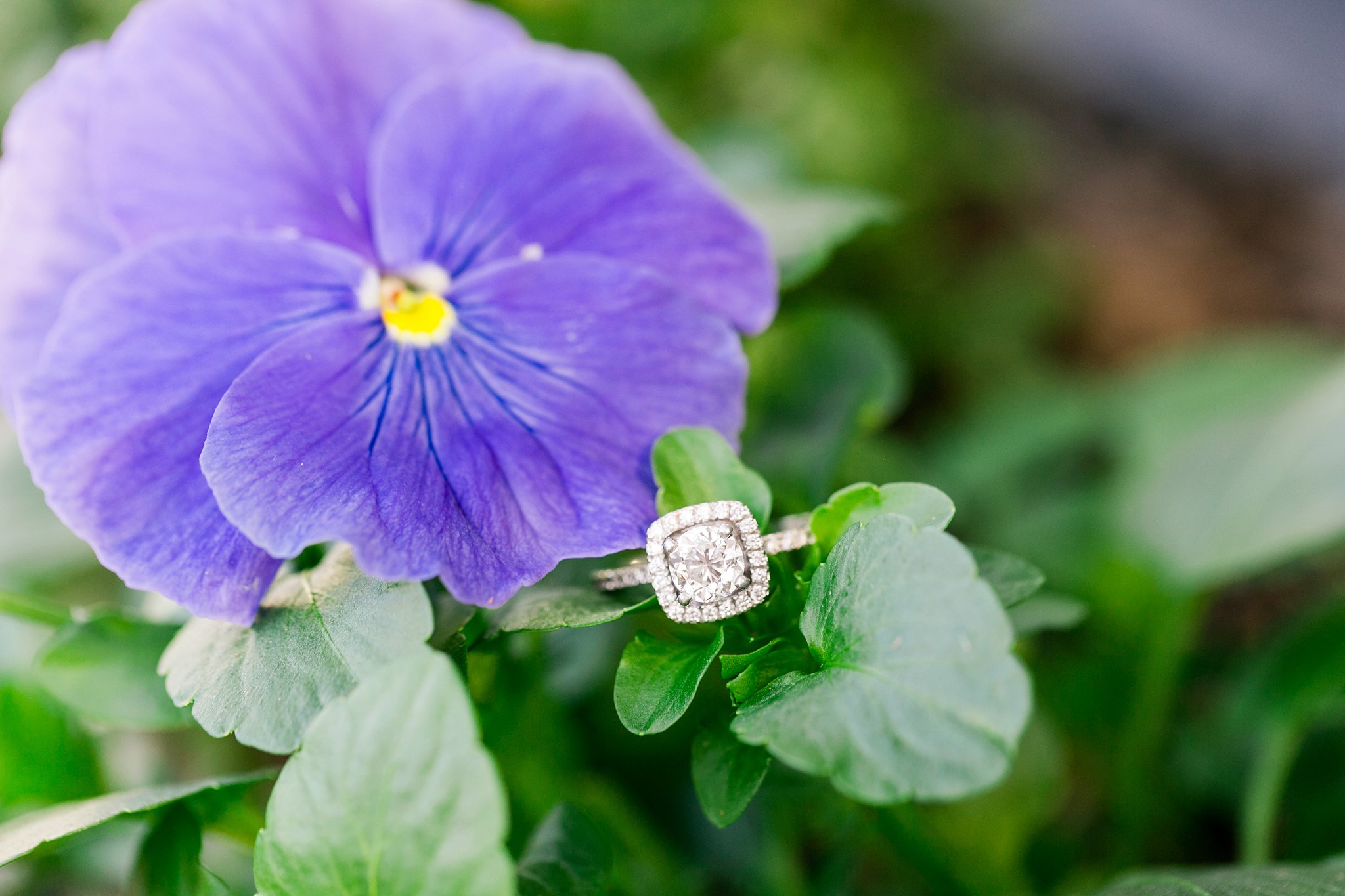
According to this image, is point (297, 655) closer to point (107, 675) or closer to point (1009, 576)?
point (107, 675)

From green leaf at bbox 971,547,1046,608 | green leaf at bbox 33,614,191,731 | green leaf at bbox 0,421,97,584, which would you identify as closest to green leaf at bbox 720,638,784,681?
green leaf at bbox 971,547,1046,608

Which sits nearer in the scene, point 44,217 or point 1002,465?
point 44,217

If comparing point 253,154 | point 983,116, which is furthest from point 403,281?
point 983,116

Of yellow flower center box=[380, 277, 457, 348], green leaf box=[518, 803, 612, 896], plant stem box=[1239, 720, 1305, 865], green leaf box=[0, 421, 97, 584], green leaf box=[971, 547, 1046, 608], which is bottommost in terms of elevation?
green leaf box=[0, 421, 97, 584]

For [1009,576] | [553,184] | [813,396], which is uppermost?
[553,184]

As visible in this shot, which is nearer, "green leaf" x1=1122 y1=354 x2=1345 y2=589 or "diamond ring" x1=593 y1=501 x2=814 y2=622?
"diamond ring" x1=593 y1=501 x2=814 y2=622

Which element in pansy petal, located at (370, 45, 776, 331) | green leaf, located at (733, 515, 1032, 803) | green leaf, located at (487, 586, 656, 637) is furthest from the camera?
pansy petal, located at (370, 45, 776, 331)

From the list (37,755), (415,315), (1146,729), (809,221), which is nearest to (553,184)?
(415,315)

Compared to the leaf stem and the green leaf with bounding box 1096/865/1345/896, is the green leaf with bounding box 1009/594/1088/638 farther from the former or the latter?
the leaf stem
